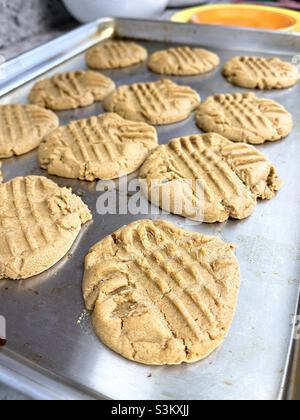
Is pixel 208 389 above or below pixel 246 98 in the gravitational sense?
below

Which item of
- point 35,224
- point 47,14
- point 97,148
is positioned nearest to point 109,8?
point 47,14

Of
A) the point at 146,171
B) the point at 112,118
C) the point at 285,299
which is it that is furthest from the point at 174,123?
the point at 285,299

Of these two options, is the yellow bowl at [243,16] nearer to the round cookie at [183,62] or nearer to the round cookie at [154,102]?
the round cookie at [183,62]

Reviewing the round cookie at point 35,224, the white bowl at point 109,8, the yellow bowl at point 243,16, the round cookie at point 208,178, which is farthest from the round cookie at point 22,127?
the yellow bowl at point 243,16

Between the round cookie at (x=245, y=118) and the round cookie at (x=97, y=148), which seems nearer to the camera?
the round cookie at (x=97, y=148)
